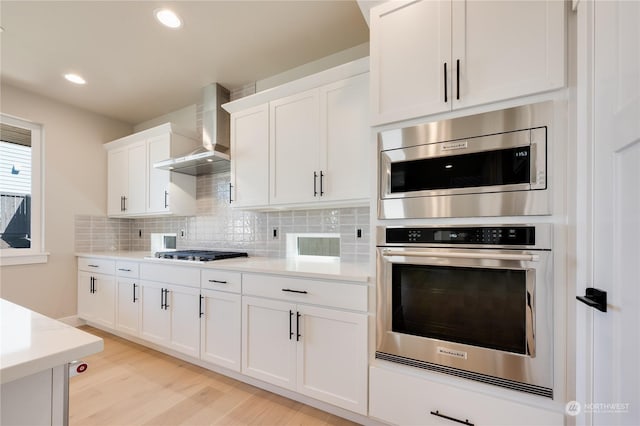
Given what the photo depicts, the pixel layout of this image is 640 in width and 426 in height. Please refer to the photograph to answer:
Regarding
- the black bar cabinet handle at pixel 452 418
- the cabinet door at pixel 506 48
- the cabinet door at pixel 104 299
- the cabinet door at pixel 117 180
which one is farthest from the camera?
the cabinet door at pixel 117 180

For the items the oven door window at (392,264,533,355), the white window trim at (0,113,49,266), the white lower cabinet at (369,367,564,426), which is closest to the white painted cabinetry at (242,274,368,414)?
the white lower cabinet at (369,367,564,426)

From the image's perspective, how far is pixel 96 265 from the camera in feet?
10.8

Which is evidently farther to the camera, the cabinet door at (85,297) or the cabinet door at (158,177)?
the cabinet door at (85,297)

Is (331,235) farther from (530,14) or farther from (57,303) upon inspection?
(57,303)

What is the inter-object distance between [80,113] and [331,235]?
3.66 m

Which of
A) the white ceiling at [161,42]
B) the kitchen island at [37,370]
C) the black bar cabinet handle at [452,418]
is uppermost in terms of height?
the white ceiling at [161,42]

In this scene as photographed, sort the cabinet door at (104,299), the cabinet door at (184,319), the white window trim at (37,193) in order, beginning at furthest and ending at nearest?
1. the white window trim at (37,193)
2. the cabinet door at (104,299)
3. the cabinet door at (184,319)

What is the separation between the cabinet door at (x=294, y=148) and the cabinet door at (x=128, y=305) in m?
1.82

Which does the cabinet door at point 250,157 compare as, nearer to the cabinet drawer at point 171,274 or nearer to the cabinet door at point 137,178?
the cabinet drawer at point 171,274

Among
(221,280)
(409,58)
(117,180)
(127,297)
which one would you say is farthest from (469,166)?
(117,180)

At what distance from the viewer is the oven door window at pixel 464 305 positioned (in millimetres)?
1298

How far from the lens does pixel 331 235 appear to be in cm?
251

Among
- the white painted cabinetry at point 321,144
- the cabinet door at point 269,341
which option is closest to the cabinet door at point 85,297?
the cabinet door at point 269,341

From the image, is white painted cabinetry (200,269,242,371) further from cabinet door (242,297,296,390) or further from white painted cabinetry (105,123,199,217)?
white painted cabinetry (105,123,199,217)
